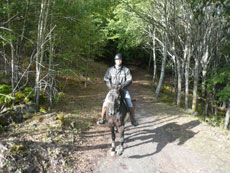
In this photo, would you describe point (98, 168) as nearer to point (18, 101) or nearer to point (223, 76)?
point (18, 101)

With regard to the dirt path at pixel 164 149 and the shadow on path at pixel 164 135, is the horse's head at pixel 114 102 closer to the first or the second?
the dirt path at pixel 164 149

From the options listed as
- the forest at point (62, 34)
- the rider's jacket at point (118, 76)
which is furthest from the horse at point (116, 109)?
the forest at point (62, 34)

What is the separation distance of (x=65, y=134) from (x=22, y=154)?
1.97m

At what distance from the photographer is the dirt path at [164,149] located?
502 cm

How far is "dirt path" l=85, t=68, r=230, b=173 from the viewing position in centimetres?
502

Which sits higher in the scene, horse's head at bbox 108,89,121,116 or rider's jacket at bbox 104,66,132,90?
rider's jacket at bbox 104,66,132,90

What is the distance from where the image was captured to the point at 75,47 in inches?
438

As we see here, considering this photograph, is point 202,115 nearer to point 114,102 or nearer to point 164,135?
point 164,135

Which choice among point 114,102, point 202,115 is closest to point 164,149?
point 114,102

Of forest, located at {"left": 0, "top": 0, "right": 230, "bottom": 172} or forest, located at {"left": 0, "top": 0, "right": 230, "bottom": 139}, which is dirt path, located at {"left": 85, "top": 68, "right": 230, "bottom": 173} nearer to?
forest, located at {"left": 0, "top": 0, "right": 230, "bottom": 172}

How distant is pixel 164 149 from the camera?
618cm

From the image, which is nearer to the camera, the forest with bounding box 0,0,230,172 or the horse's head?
the forest with bounding box 0,0,230,172

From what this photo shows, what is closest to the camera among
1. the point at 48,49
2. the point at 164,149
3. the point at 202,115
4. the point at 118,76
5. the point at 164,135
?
the point at 118,76

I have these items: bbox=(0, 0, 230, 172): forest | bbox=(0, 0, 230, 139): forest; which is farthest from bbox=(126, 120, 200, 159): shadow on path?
bbox=(0, 0, 230, 139): forest
